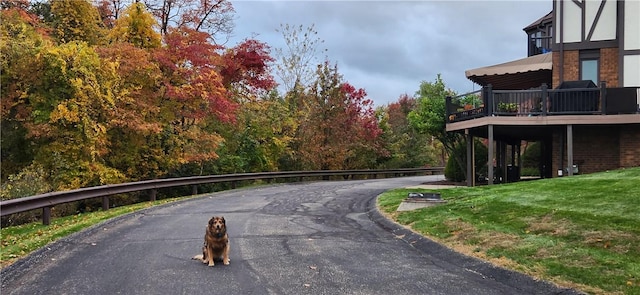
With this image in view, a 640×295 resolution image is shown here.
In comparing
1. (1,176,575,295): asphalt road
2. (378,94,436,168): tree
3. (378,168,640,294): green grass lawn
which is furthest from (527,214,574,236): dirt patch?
(378,94,436,168): tree

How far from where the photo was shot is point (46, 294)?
17.7 feet

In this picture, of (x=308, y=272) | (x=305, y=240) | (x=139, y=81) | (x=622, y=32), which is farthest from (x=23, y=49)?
(x=622, y=32)

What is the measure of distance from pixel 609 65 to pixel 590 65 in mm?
638

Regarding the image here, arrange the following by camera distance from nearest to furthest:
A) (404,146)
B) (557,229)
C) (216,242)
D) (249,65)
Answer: (216,242) → (557,229) → (249,65) → (404,146)

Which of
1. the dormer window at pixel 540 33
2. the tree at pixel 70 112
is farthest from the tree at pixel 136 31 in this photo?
the dormer window at pixel 540 33

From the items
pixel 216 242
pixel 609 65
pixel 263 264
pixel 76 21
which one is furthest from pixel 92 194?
pixel 609 65

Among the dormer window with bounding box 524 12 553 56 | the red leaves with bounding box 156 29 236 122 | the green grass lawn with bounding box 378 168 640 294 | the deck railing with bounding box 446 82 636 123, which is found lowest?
the green grass lawn with bounding box 378 168 640 294

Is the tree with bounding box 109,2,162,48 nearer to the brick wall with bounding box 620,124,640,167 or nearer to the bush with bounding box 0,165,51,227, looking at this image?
the bush with bounding box 0,165,51,227

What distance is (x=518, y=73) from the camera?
21.2m

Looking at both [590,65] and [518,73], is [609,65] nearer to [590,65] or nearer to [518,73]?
[590,65]

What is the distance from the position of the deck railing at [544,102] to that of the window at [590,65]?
2.70 m

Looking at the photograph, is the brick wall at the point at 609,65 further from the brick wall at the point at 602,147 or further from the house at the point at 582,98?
the brick wall at the point at 602,147

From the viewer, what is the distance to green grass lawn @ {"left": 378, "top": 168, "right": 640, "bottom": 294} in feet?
18.9

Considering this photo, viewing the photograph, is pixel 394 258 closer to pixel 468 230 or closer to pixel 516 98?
pixel 468 230
